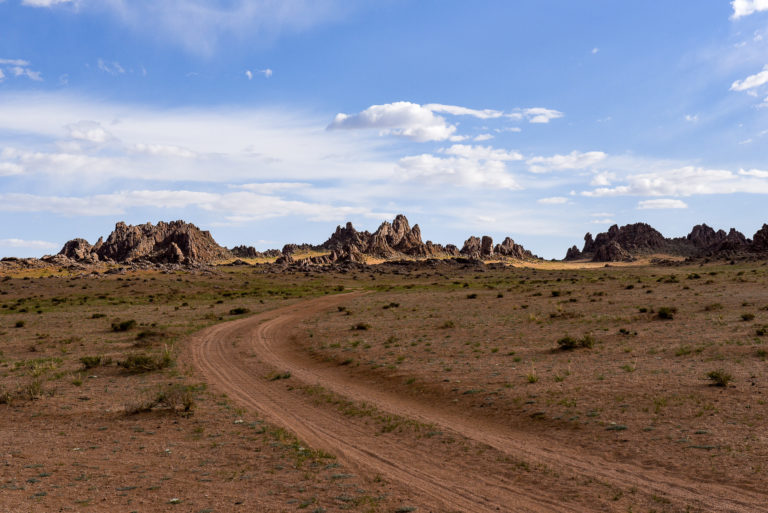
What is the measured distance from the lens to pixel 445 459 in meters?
12.9

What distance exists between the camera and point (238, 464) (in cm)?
1280

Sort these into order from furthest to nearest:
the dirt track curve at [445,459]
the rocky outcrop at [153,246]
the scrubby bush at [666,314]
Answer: the rocky outcrop at [153,246] < the scrubby bush at [666,314] < the dirt track curve at [445,459]

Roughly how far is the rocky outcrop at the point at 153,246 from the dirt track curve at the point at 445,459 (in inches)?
5285

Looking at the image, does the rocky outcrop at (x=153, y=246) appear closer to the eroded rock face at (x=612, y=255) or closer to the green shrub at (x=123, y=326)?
the green shrub at (x=123, y=326)

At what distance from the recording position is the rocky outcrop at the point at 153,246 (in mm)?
152350

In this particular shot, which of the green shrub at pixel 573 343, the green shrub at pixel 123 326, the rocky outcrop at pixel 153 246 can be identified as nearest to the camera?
the green shrub at pixel 573 343

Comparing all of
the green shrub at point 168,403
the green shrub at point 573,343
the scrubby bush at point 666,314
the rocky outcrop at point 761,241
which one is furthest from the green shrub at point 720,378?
the rocky outcrop at point 761,241

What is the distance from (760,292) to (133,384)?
51.0 m

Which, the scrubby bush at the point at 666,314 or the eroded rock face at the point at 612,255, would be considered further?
the eroded rock face at the point at 612,255

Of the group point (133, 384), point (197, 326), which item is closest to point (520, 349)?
point (133, 384)

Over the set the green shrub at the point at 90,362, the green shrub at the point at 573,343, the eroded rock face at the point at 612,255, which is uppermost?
the eroded rock face at the point at 612,255

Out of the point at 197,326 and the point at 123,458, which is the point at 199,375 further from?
the point at 197,326

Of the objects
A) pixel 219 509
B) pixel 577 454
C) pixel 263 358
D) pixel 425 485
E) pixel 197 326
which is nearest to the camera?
pixel 219 509

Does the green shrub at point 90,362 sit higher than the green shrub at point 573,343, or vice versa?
the green shrub at point 573,343
